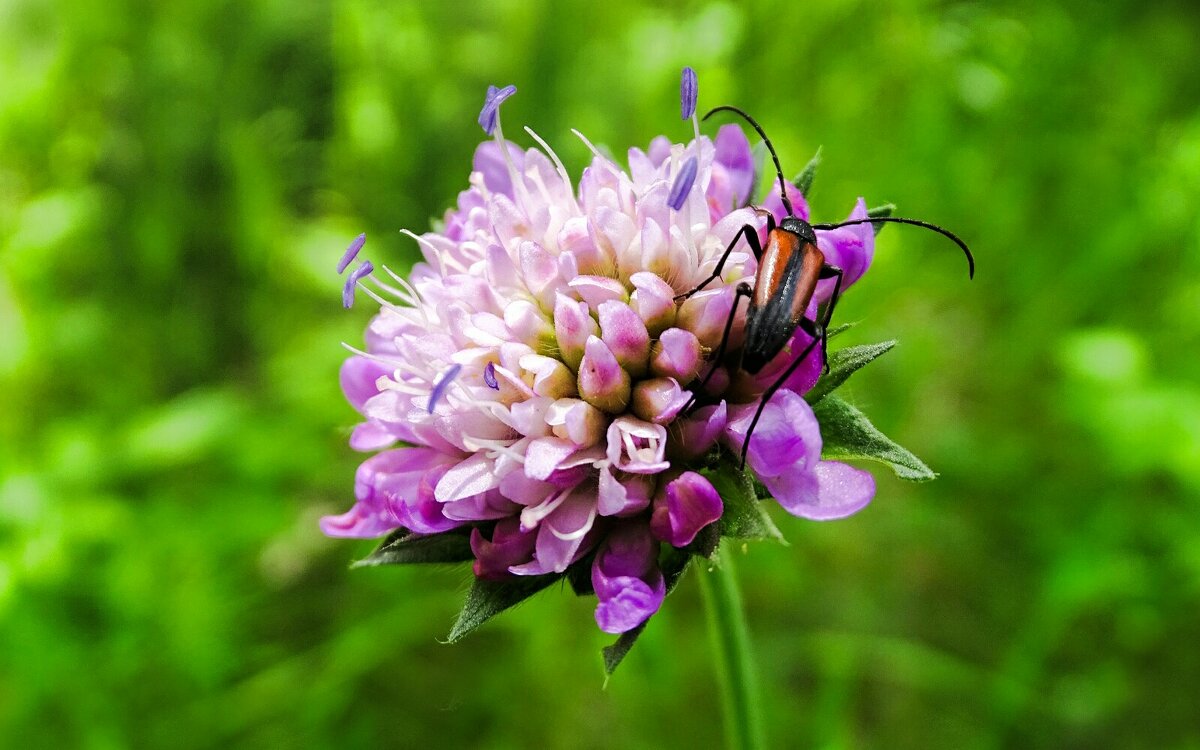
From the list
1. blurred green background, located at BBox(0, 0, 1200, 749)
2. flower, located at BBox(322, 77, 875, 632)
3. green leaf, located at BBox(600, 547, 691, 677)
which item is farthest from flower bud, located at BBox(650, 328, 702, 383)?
blurred green background, located at BBox(0, 0, 1200, 749)

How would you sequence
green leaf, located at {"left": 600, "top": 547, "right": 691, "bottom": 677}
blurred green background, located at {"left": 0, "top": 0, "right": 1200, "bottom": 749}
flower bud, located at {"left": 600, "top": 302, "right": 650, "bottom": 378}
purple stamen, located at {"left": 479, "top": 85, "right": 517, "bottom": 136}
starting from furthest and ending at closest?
blurred green background, located at {"left": 0, "top": 0, "right": 1200, "bottom": 749} → purple stamen, located at {"left": 479, "top": 85, "right": 517, "bottom": 136} → flower bud, located at {"left": 600, "top": 302, "right": 650, "bottom": 378} → green leaf, located at {"left": 600, "top": 547, "right": 691, "bottom": 677}

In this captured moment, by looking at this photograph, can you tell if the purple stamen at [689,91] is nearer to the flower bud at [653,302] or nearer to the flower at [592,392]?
the flower at [592,392]

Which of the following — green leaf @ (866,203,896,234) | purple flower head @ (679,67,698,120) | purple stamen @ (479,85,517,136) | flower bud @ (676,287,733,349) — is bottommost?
flower bud @ (676,287,733,349)

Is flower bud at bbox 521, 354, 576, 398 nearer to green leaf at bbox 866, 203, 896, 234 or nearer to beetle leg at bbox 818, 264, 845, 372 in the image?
beetle leg at bbox 818, 264, 845, 372

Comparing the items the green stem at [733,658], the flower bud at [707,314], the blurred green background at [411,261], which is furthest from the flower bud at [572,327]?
the blurred green background at [411,261]

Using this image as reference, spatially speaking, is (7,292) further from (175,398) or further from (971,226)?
(971,226)

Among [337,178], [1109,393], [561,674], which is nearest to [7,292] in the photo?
[337,178]
